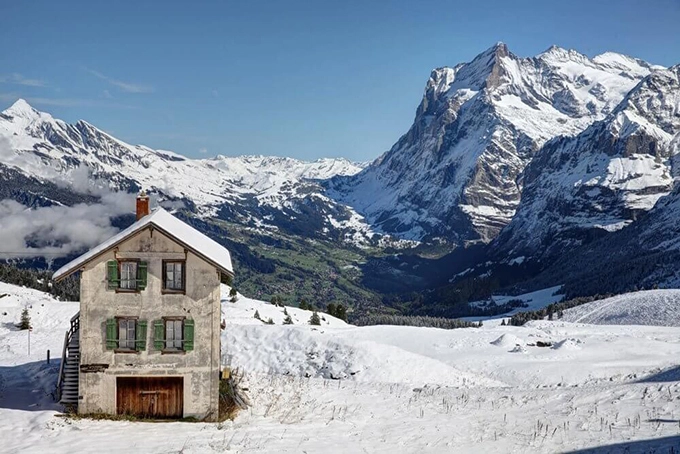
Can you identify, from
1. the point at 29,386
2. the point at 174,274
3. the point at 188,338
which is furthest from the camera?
the point at 29,386

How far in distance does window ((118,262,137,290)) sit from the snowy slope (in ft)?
370

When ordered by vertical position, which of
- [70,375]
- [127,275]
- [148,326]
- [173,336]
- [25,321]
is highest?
[127,275]

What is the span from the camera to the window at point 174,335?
3294 centimetres

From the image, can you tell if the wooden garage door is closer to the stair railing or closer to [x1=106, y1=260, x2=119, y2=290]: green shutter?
the stair railing

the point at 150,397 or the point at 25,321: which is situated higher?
the point at 25,321

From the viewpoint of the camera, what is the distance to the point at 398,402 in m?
37.0

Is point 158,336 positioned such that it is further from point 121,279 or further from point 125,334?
point 121,279

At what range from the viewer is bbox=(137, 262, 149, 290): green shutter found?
108 feet

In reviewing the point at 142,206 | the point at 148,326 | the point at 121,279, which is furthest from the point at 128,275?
the point at 142,206

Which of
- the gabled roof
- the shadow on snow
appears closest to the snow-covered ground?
the shadow on snow

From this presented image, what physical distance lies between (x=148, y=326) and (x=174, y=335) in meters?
1.50


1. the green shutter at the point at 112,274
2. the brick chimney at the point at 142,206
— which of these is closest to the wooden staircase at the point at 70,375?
the green shutter at the point at 112,274

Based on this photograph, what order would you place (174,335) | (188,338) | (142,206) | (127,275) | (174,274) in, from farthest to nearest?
(142,206), (174,274), (174,335), (127,275), (188,338)

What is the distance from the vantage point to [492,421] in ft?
100
